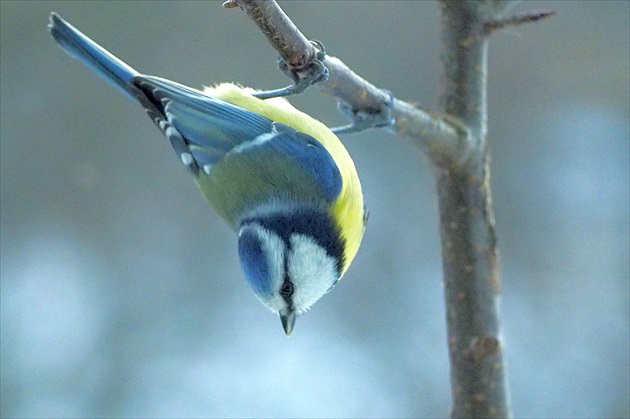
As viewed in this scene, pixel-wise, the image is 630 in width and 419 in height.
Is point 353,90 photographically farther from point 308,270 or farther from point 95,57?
point 95,57

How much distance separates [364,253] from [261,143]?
0.88 meters

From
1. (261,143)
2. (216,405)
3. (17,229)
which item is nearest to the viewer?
(261,143)

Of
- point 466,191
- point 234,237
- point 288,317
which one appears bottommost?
point 288,317

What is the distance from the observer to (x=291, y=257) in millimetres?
956

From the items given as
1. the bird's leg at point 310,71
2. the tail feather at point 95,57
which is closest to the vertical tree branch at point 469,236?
the bird's leg at point 310,71

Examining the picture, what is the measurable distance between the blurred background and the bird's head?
833 mm

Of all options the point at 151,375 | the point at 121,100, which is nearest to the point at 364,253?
the point at 151,375

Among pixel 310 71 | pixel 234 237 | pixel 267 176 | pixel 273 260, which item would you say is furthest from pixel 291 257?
pixel 234 237

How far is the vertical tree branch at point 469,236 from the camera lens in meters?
0.90

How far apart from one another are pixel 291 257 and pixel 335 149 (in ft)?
0.54

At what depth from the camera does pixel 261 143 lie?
40.9 inches

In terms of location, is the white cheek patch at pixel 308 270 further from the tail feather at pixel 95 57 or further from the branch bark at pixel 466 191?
the tail feather at pixel 95 57

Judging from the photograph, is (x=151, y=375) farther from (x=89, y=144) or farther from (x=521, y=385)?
(x=521, y=385)

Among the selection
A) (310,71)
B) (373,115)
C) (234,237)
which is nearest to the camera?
(310,71)
